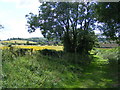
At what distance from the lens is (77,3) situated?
50.9ft

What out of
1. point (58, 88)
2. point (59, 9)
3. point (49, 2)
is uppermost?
point (49, 2)

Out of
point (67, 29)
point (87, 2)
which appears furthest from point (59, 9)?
point (87, 2)

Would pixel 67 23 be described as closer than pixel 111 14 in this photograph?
No

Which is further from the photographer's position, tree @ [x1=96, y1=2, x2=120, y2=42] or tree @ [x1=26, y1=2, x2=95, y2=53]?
tree @ [x1=26, y1=2, x2=95, y2=53]

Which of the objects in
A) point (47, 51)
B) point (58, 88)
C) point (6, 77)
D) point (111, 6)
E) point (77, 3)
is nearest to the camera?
point (6, 77)

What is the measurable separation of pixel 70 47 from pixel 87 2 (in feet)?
21.3

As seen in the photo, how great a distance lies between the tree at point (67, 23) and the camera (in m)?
15.2

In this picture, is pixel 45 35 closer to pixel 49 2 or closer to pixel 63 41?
pixel 63 41

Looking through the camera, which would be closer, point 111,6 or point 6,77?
point 6,77

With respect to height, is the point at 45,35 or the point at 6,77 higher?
the point at 45,35

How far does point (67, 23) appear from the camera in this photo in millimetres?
16953

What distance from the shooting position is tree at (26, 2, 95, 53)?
15156 millimetres

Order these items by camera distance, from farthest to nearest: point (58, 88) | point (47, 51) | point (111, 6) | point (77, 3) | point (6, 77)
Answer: point (77, 3), point (47, 51), point (111, 6), point (58, 88), point (6, 77)

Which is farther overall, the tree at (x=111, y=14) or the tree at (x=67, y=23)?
the tree at (x=67, y=23)
